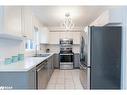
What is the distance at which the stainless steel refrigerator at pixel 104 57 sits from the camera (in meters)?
3.43

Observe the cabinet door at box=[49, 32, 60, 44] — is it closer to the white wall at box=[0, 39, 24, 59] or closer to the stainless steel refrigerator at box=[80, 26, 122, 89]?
the white wall at box=[0, 39, 24, 59]

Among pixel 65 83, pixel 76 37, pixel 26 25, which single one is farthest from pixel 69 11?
pixel 76 37

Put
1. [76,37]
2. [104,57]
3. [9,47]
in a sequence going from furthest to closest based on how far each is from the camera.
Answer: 1. [76,37]
2. [104,57]
3. [9,47]

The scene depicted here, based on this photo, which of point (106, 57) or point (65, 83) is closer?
point (106, 57)

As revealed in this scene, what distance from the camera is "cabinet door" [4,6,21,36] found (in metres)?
2.03

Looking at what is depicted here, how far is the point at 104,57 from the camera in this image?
3443 mm

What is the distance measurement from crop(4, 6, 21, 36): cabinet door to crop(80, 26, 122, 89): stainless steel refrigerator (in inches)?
60.3

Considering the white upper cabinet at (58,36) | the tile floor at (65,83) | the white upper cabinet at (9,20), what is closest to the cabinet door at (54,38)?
the white upper cabinet at (58,36)

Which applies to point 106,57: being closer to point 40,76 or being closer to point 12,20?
point 40,76

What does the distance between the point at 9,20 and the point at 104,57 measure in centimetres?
211

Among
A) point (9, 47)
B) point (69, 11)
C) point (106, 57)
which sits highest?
point (69, 11)

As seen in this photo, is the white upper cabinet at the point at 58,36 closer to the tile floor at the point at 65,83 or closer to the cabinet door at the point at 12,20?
the tile floor at the point at 65,83
